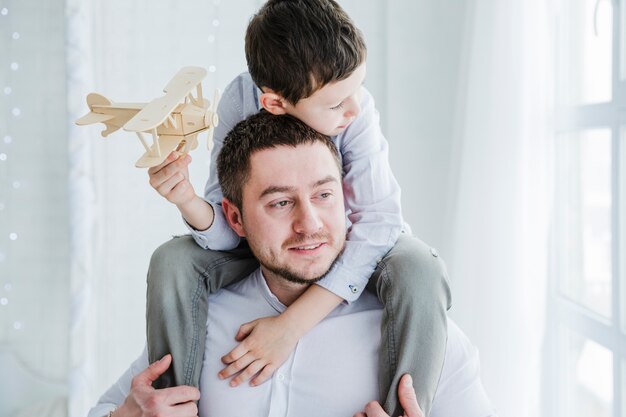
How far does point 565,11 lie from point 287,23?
4.19ft

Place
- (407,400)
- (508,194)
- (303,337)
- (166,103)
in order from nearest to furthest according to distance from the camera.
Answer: (166,103) < (407,400) < (303,337) < (508,194)

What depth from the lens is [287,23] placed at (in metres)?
1.44

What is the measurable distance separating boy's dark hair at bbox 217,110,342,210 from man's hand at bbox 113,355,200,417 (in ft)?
1.39

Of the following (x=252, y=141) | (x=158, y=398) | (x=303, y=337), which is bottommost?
(x=158, y=398)

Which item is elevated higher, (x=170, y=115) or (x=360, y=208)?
(x=170, y=115)

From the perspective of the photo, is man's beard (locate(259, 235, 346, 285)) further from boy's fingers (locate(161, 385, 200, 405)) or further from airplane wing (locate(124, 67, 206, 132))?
airplane wing (locate(124, 67, 206, 132))

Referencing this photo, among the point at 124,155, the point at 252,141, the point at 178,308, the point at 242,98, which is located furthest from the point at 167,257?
the point at 124,155

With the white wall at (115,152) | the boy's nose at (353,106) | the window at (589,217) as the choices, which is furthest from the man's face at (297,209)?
the white wall at (115,152)

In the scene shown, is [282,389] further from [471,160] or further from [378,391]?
[471,160]

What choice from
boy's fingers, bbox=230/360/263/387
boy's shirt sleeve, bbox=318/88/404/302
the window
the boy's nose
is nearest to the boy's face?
the boy's nose

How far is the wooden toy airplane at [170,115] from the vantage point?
4.21ft

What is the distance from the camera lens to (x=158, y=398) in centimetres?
150

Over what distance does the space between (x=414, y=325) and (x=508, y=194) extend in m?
1.02

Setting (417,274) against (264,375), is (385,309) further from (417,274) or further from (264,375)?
(264,375)
